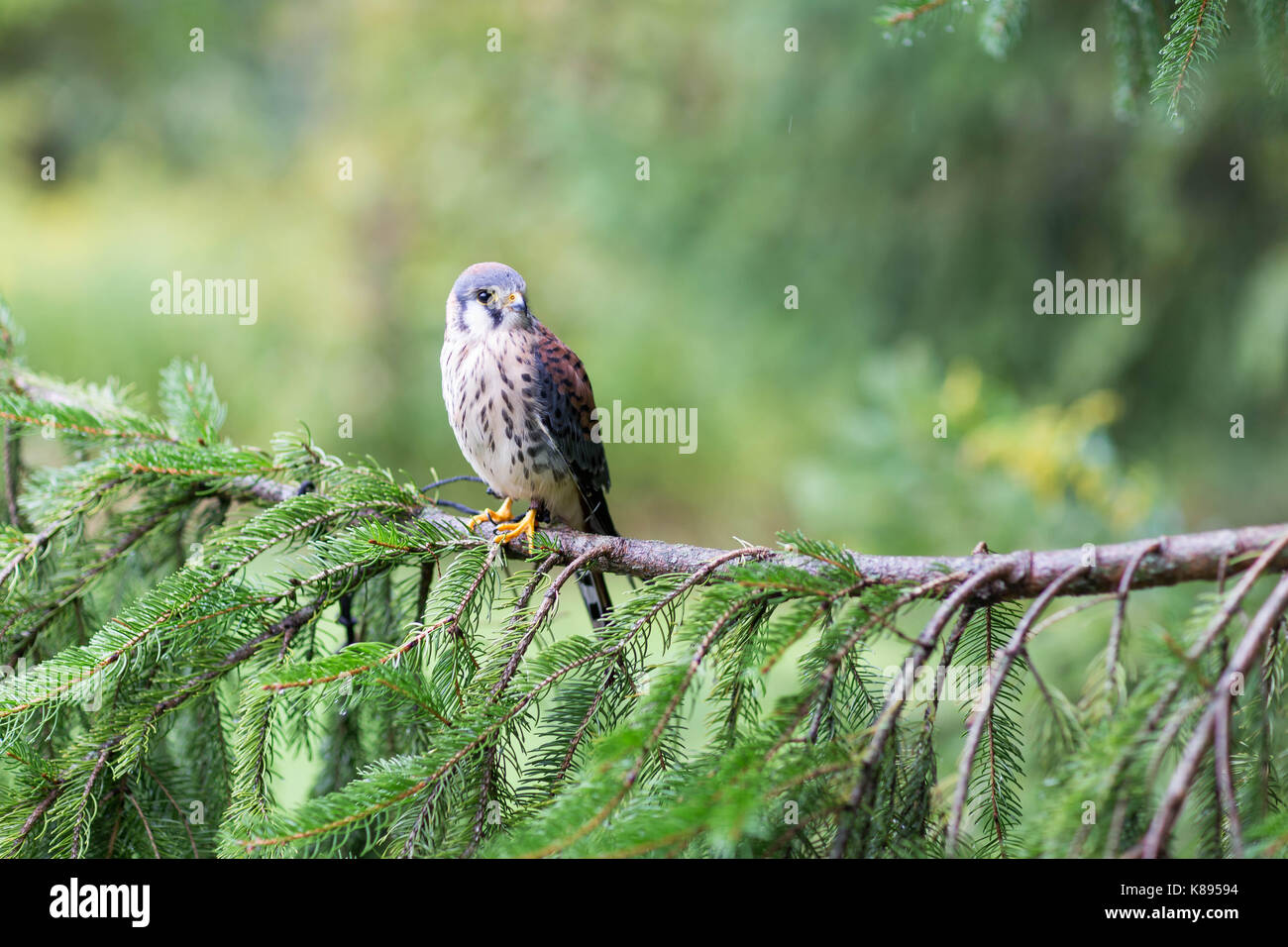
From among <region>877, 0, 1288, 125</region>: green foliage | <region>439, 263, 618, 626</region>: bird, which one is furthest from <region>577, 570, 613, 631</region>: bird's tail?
<region>877, 0, 1288, 125</region>: green foliage

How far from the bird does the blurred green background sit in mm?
396

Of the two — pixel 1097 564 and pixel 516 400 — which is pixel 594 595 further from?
pixel 1097 564

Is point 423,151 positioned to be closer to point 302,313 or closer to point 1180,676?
point 302,313

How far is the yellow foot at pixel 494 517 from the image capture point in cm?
197

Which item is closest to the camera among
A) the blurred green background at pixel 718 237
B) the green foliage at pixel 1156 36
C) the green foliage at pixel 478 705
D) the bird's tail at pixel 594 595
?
the green foliage at pixel 478 705

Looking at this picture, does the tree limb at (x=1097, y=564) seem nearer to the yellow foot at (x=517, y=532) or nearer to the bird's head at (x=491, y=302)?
the yellow foot at (x=517, y=532)

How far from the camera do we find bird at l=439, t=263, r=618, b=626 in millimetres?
2391

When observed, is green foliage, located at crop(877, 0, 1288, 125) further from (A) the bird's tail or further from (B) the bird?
(A) the bird's tail

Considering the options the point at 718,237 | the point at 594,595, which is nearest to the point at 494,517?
the point at 594,595

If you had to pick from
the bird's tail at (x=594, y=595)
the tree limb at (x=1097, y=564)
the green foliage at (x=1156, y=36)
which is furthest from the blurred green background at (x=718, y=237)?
the tree limb at (x=1097, y=564)

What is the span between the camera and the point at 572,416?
8.04 feet
